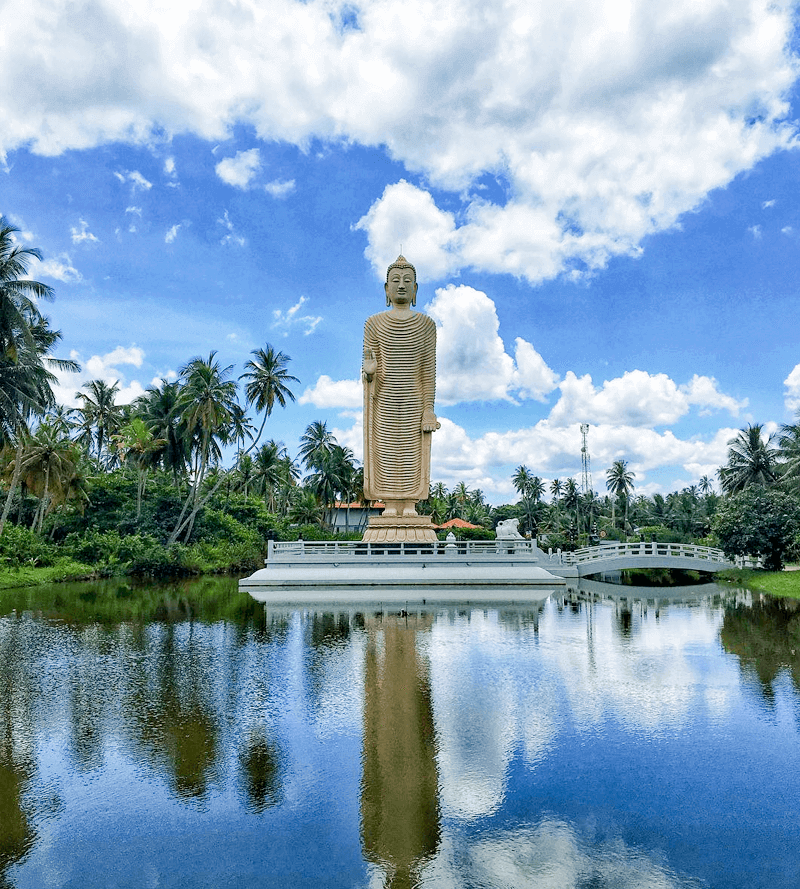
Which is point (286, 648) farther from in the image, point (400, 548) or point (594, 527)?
point (594, 527)

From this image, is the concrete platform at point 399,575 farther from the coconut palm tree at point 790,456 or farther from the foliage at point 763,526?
the coconut palm tree at point 790,456

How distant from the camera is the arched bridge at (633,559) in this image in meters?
30.8

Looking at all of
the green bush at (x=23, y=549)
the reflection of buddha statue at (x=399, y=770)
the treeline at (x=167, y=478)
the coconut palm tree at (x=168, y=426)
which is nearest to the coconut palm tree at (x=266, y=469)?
the treeline at (x=167, y=478)

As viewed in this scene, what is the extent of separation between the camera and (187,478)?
45.3m

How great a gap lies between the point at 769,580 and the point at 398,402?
17.4m

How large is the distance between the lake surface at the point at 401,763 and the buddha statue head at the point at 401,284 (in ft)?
63.5

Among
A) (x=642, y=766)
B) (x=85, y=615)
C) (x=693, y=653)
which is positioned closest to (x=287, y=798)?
(x=642, y=766)

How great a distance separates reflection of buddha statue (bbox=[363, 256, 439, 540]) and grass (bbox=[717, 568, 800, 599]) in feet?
47.0

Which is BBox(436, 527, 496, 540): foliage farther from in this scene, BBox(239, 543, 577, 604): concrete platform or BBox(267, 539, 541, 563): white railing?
BBox(239, 543, 577, 604): concrete platform

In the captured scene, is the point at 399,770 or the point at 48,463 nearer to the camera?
the point at 399,770

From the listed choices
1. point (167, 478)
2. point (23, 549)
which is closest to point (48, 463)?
point (23, 549)

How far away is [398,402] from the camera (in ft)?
100

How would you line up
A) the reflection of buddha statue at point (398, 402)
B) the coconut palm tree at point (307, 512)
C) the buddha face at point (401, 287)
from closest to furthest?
1. the reflection of buddha statue at point (398, 402)
2. the buddha face at point (401, 287)
3. the coconut palm tree at point (307, 512)

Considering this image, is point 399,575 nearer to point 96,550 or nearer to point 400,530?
point 400,530
